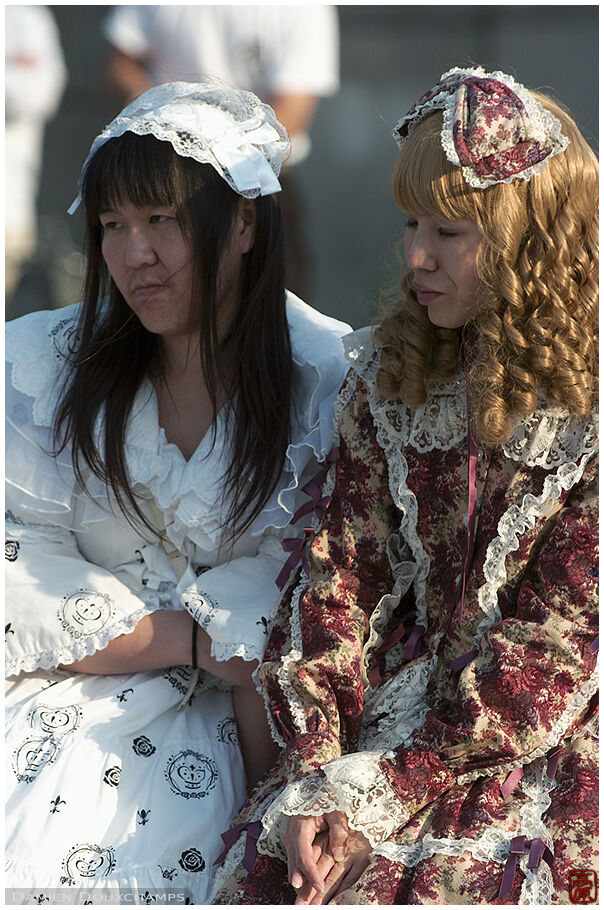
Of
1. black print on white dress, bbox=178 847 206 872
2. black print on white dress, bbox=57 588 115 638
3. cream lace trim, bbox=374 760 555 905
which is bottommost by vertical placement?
black print on white dress, bbox=178 847 206 872

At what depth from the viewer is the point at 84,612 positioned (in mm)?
1964

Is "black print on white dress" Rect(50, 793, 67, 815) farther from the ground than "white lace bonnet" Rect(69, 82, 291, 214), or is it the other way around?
"white lace bonnet" Rect(69, 82, 291, 214)

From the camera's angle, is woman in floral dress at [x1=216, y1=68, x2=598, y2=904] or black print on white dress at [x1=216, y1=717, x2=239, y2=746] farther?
black print on white dress at [x1=216, y1=717, x2=239, y2=746]

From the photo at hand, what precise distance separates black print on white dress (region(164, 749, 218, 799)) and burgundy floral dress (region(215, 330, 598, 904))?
0.11 m

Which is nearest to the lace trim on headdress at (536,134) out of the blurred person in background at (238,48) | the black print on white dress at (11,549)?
the black print on white dress at (11,549)

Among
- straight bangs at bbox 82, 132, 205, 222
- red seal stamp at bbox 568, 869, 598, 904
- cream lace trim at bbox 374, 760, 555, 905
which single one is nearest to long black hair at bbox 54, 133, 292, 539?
straight bangs at bbox 82, 132, 205, 222

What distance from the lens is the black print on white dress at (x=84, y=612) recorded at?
195 cm

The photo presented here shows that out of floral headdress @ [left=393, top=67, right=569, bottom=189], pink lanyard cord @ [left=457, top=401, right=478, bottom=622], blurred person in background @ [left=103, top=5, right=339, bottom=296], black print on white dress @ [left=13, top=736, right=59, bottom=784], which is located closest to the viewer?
floral headdress @ [left=393, top=67, right=569, bottom=189]

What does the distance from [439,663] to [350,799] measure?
1.03 ft

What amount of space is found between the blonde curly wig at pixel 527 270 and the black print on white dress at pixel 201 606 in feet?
1.93

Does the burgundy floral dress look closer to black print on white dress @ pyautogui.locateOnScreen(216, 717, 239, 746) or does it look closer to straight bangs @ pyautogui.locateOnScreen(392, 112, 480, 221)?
black print on white dress @ pyautogui.locateOnScreen(216, 717, 239, 746)

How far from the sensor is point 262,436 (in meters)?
1.99

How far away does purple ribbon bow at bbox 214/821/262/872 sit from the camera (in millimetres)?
1660

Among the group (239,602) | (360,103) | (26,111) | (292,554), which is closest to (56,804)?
(239,602)
